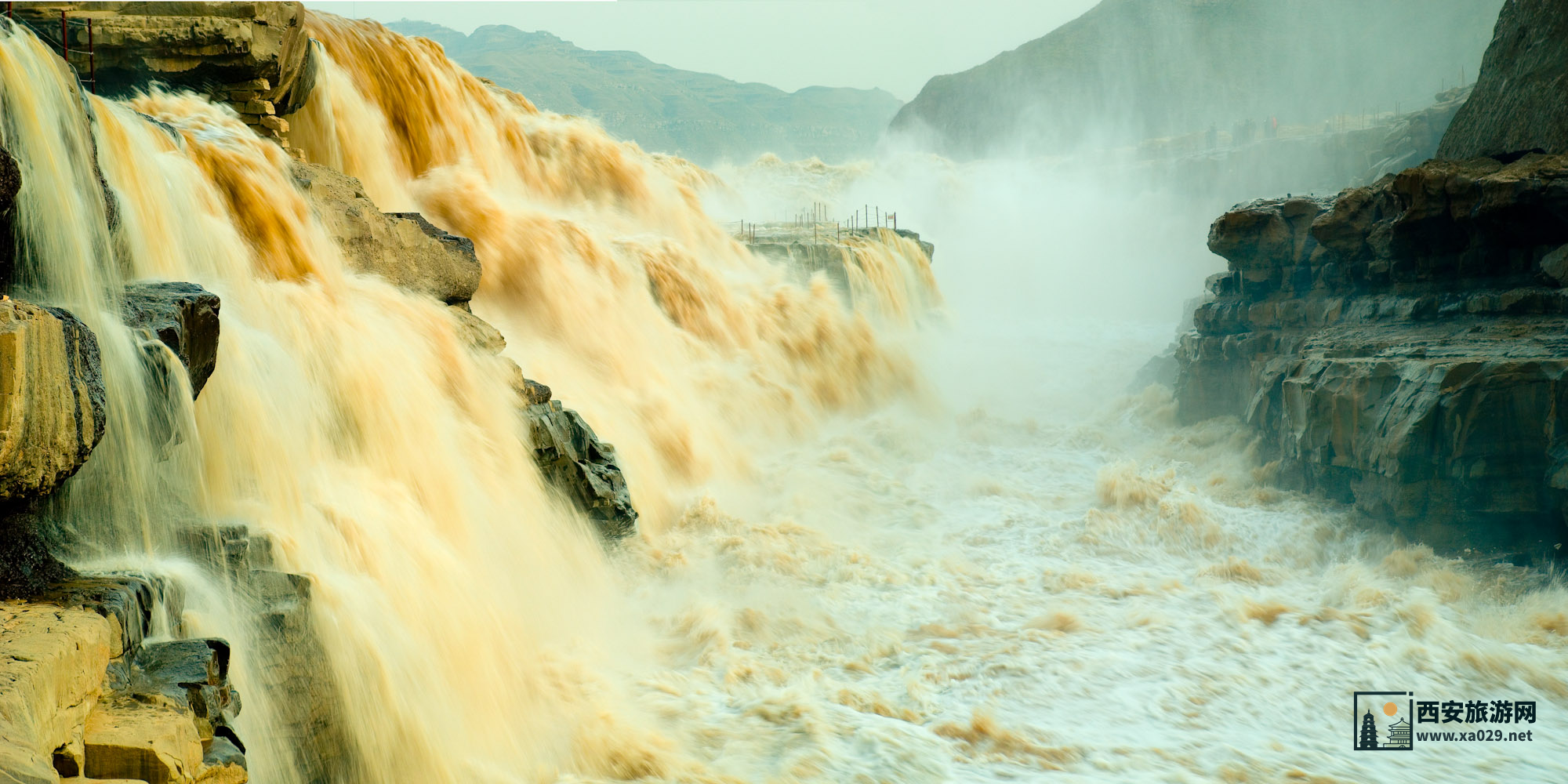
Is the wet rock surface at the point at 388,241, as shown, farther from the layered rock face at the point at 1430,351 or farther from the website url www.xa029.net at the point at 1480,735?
the layered rock face at the point at 1430,351

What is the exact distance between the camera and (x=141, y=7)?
775cm

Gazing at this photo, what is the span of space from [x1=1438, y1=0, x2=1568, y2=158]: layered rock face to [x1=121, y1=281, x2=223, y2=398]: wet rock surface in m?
10.9

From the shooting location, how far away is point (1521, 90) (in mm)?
9852

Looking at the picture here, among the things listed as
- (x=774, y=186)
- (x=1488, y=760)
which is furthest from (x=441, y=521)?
(x=774, y=186)

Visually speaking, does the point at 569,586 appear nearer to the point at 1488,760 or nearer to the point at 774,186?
the point at 1488,760

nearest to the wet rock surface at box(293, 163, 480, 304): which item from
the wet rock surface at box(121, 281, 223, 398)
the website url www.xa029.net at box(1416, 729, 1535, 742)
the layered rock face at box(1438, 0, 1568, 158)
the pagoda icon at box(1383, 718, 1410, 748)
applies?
the wet rock surface at box(121, 281, 223, 398)

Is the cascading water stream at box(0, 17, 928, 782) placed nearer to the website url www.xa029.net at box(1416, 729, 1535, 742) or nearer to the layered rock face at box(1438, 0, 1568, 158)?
the website url www.xa029.net at box(1416, 729, 1535, 742)

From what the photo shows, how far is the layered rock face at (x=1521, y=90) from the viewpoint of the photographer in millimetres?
9383

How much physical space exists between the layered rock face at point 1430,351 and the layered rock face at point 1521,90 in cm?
121

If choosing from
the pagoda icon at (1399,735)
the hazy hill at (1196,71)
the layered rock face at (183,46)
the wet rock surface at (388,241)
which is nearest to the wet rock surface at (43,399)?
the wet rock surface at (388,241)

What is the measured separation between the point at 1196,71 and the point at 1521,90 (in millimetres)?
59781

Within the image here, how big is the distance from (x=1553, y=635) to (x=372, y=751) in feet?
23.7

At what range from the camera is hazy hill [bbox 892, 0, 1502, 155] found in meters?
52.0

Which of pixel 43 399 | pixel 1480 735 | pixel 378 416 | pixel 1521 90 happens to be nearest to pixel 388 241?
pixel 378 416
